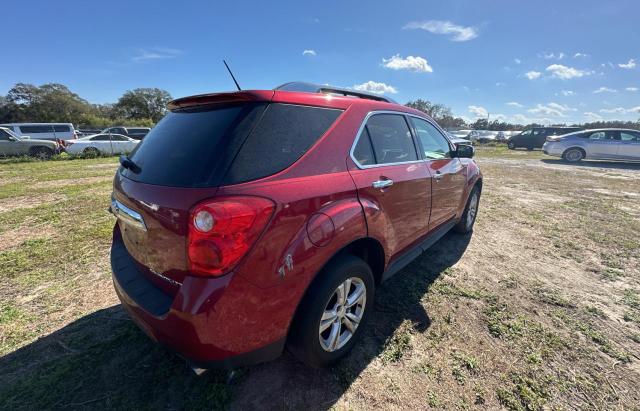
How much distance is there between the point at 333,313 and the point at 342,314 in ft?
0.33

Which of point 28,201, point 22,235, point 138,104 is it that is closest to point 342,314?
point 22,235

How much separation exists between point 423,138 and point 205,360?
275 cm

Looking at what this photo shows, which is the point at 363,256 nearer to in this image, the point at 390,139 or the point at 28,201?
A: the point at 390,139

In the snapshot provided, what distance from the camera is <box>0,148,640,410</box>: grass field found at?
1.83 meters

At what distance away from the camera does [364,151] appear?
7.02 ft

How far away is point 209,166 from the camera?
4.89 ft

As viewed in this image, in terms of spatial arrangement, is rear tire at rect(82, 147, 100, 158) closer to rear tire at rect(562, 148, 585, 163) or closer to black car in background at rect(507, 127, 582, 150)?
rear tire at rect(562, 148, 585, 163)

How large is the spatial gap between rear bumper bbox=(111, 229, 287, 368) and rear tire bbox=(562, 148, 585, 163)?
62.3 ft

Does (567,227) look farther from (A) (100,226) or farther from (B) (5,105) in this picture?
(B) (5,105)

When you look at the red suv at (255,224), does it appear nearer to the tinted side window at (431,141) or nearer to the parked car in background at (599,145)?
the tinted side window at (431,141)

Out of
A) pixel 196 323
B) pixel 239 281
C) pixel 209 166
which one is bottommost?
pixel 196 323

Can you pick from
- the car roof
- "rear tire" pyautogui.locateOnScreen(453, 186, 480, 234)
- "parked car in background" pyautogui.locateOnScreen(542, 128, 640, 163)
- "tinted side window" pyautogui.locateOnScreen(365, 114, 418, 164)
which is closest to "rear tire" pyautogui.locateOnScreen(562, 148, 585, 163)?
"parked car in background" pyautogui.locateOnScreen(542, 128, 640, 163)

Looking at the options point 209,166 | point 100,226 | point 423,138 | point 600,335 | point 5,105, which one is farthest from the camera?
point 5,105

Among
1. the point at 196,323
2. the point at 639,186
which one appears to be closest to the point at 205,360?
the point at 196,323
